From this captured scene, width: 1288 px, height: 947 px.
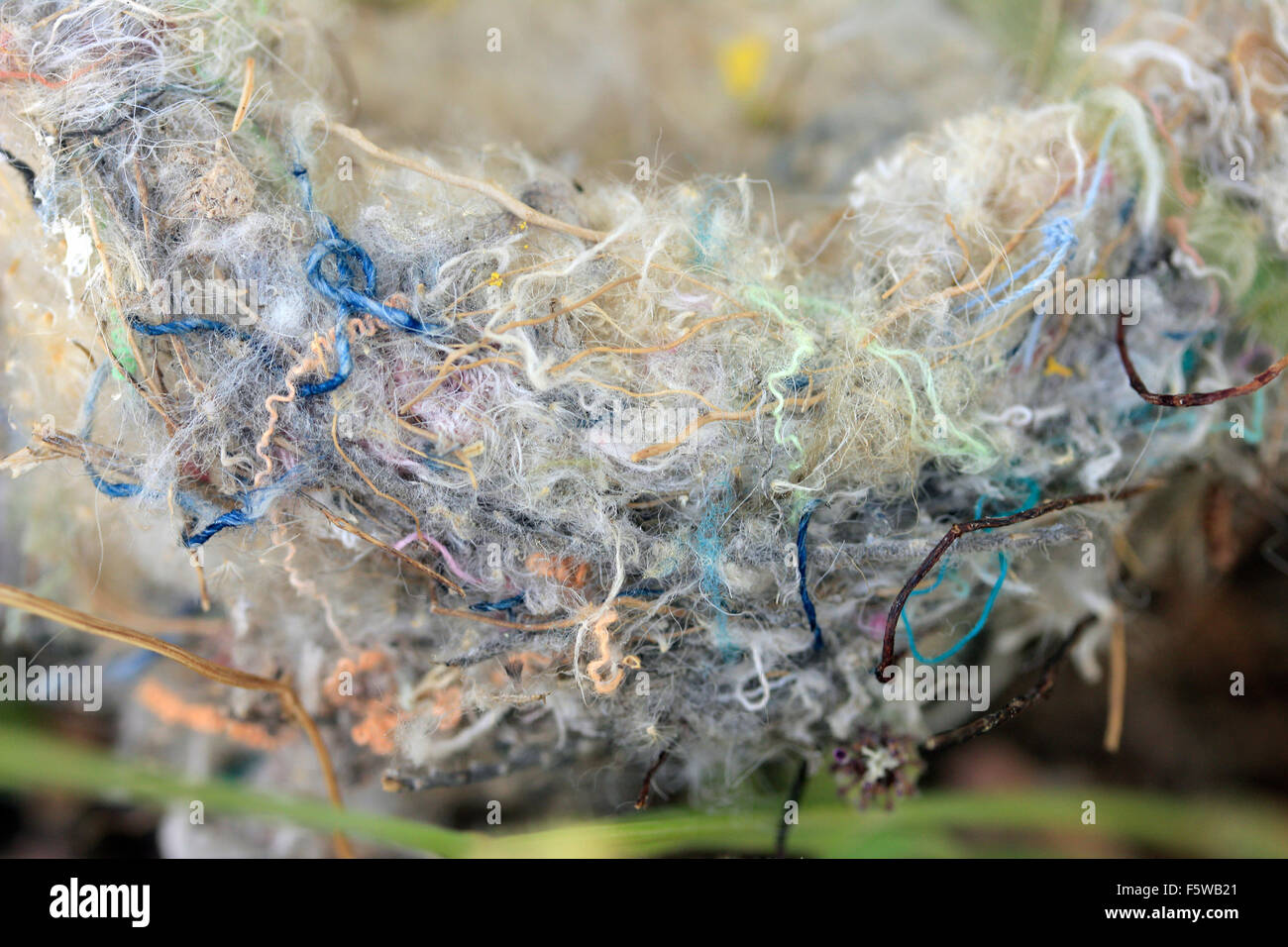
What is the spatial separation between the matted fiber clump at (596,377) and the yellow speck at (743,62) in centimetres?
35

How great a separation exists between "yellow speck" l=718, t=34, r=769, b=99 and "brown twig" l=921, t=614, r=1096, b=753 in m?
0.77

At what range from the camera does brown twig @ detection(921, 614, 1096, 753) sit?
0.67 m

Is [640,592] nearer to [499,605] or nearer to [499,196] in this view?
[499,605]

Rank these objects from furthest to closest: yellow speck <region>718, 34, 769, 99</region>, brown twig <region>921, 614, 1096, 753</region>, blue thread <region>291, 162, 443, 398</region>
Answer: yellow speck <region>718, 34, 769, 99</region> → brown twig <region>921, 614, 1096, 753</region> → blue thread <region>291, 162, 443, 398</region>

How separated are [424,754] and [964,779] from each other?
2.01ft

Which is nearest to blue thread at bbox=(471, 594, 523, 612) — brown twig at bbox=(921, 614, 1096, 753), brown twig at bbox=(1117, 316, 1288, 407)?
brown twig at bbox=(921, 614, 1096, 753)

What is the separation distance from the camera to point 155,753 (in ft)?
2.77

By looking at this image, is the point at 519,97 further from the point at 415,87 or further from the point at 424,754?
the point at 424,754

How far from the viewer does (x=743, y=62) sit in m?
1.00

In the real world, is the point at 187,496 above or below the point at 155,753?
Result: above

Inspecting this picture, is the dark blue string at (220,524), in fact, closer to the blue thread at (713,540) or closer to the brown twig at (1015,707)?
the blue thread at (713,540)

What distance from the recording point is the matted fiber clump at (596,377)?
58cm

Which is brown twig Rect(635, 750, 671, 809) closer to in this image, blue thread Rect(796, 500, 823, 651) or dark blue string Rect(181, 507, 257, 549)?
blue thread Rect(796, 500, 823, 651)
